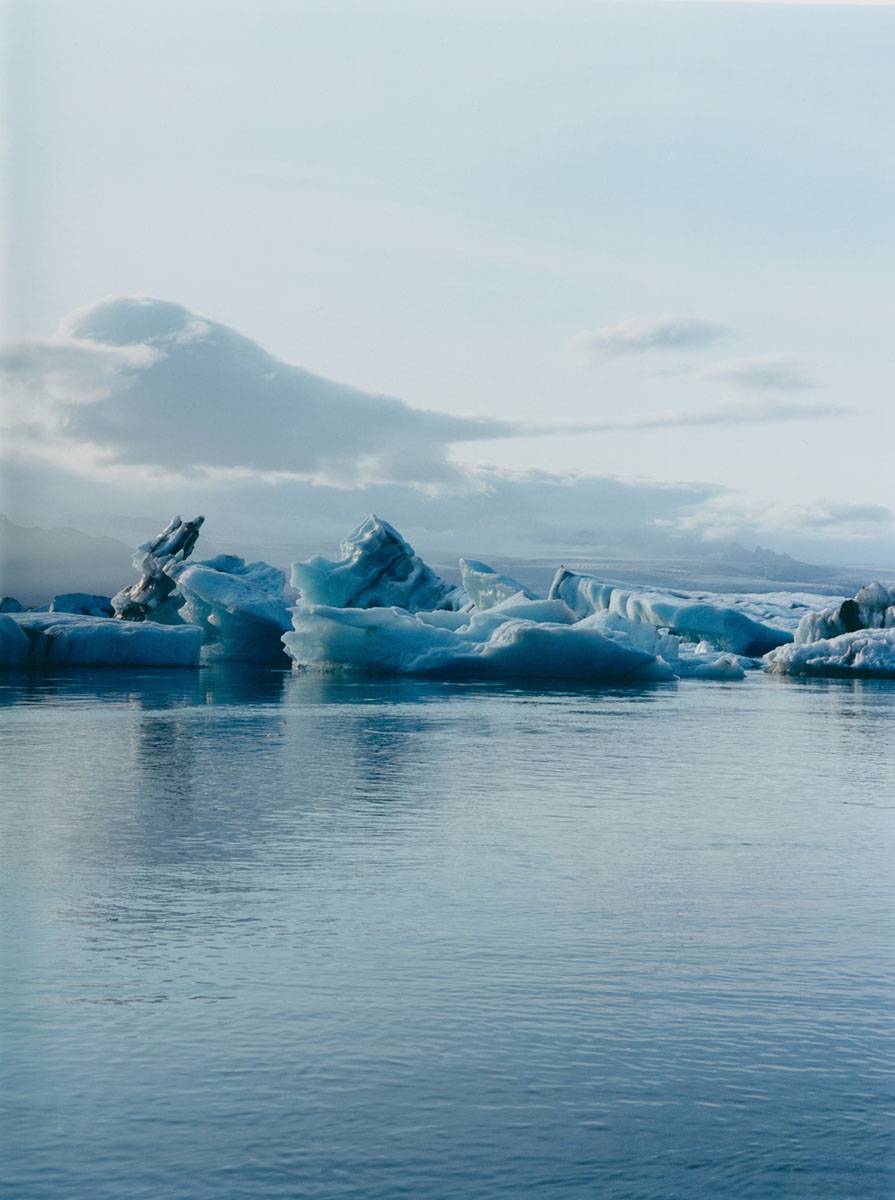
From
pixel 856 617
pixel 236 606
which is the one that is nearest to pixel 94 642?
pixel 236 606

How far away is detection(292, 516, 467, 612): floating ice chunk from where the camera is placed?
29.5 meters

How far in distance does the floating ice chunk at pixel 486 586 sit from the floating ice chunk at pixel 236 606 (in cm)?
416

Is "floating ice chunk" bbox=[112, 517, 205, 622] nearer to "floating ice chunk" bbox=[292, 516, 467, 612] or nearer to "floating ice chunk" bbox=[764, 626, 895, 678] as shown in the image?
"floating ice chunk" bbox=[292, 516, 467, 612]

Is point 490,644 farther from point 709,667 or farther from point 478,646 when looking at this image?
point 709,667

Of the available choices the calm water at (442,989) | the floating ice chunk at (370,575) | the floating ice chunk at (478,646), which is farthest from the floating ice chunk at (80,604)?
the calm water at (442,989)

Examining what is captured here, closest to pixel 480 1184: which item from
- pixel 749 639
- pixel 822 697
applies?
pixel 822 697

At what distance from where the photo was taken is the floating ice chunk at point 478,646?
2330 cm

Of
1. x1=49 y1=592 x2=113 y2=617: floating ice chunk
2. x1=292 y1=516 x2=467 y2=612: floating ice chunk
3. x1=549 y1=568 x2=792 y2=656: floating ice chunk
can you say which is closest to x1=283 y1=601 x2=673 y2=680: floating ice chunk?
x1=292 y1=516 x2=467 y2=612: floating ice chunk

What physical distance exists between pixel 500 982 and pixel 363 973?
414 millimetres

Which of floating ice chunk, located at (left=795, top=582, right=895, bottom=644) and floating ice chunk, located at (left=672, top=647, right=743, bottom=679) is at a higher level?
floating ice chunk, located at (left=795, top=582, right=895, bottom=644)

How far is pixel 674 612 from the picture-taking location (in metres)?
32.2

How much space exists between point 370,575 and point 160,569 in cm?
609

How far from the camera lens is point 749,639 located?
35531 mm

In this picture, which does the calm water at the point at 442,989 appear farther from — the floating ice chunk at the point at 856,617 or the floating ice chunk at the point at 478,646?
the floating ice chunk at the point at 856,617
